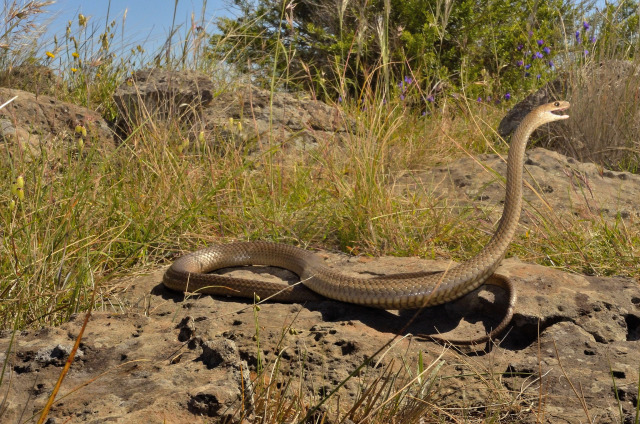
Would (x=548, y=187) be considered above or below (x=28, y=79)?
below

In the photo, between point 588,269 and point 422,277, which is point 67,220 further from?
point 588,269

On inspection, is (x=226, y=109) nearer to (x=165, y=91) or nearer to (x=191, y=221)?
(x=165, y=91)

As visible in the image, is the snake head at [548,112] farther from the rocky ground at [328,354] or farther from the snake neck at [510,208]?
the rocky ground at [328,354]

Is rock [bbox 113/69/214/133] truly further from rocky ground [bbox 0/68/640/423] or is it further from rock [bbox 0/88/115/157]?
rocky ground [bbox 0/68/640/423]

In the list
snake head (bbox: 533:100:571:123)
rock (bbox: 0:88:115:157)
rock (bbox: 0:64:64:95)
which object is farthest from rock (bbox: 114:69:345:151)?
snake head (bbox: 533:100:571:123)

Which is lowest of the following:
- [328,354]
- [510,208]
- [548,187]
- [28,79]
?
[328,354]

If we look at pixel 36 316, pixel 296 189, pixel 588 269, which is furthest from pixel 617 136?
pixel 36 316

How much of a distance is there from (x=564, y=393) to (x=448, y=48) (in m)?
8.82

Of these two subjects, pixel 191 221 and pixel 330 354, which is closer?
pixel 330 354

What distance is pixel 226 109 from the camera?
5.99 metres

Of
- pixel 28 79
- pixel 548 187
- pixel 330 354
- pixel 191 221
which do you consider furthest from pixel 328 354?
pixel 28 79

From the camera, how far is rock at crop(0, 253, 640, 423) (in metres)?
1.94

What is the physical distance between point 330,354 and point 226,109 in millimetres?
3907

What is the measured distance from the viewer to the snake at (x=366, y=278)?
2957mm
